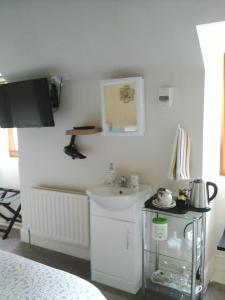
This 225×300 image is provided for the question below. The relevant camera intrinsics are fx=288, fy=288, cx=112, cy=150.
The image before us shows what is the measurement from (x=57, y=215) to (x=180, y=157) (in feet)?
4.66

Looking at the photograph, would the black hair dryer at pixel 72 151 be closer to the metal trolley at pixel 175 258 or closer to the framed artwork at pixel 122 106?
the framed artwork at pixel 122 106

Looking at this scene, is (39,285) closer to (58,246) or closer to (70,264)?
(70,264)

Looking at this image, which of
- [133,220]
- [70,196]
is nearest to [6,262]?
[133,220]

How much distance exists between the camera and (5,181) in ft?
12.8

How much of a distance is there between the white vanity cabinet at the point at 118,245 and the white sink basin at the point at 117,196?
2 cm

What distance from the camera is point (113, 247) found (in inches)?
93.2

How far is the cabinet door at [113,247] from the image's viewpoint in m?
2.29

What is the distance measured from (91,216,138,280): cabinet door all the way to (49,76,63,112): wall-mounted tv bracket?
45.5 inches

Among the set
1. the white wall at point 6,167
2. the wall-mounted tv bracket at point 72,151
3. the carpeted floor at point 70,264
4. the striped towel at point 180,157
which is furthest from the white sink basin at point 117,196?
the white wall at point 6,167

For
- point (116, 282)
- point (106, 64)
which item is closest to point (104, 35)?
point (106, 64)

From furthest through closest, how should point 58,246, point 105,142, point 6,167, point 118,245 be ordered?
point 6,167 < point 58,246 < point 105,142 < point 118,245

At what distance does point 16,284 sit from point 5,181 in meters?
Answer: 2.78

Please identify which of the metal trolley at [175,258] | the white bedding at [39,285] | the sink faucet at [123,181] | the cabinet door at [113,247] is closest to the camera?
the white bedding at [39,285]

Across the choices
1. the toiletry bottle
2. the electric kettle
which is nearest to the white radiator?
the toiletry bottle
